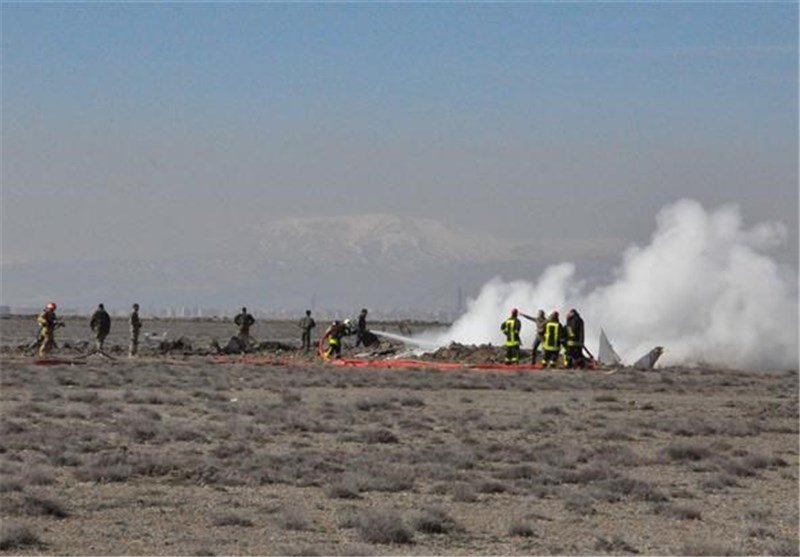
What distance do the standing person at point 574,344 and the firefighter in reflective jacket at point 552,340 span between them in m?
0.20

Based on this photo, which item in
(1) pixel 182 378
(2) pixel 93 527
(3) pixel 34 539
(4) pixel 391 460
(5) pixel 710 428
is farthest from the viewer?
(1) pixel 182 378

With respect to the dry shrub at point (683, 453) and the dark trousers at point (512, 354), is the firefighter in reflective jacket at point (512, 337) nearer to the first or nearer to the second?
the dark trousers at point (512, 354)

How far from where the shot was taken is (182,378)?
1491 inches

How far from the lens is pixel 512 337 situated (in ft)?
147

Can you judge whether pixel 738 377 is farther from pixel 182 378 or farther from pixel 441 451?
pixel 441 451

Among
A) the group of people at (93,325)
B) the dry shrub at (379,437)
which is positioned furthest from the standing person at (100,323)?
the dry shrub at (379,437)

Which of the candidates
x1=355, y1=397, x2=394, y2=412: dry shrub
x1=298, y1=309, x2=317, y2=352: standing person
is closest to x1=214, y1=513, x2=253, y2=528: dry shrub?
x1=355, y1=397, x2=394, y2=412: dry shrub

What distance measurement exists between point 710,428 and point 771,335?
26.1m

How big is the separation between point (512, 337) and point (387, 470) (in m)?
25.6

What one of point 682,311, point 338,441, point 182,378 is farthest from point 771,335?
point 338,441

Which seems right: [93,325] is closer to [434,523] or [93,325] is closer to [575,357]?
[575,357]

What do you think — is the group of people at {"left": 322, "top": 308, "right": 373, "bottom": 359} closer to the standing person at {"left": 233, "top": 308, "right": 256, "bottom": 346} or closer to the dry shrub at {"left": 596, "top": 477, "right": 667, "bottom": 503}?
the standing person at {"left": 233, "top": 308, "right": 256, "bottom": 346}

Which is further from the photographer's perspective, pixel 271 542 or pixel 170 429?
pixel 170 429

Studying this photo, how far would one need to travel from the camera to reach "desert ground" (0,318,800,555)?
15.0 m
